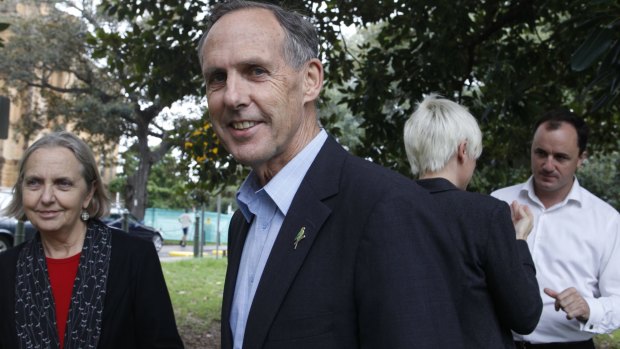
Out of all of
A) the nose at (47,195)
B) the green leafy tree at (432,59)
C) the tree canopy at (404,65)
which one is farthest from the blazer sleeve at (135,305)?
the green leafy tree at (432,59)

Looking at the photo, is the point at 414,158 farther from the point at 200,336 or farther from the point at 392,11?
the point at 200,336

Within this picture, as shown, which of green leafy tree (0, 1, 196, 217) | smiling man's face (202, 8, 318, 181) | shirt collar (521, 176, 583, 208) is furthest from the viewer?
green leafy tree (0, 1, 196, 217)

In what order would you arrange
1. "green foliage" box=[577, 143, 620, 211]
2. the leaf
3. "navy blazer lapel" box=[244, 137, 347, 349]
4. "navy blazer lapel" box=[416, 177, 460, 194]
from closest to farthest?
"navy blazer lapel" box=[244, 137, 347, 349] → "navy blazer lapel" box=[416, 177, 460, 194] → the leaf → "green foliage" box=[577, 143, 620, 211]

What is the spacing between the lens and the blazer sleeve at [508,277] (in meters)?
2.55

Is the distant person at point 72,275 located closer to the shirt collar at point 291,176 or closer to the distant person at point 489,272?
the distant person at point 489,272

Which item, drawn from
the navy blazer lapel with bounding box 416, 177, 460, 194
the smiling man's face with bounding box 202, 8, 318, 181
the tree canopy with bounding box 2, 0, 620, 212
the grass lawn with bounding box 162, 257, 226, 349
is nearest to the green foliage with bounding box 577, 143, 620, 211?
the grass lawn with bounding box 162, 257, 226, 349

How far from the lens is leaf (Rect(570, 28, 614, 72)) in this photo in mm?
3805

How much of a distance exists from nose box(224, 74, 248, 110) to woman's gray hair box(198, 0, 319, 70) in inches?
5.2

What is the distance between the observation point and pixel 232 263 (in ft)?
6.74

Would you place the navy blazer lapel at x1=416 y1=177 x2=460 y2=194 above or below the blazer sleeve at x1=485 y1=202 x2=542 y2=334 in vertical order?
above

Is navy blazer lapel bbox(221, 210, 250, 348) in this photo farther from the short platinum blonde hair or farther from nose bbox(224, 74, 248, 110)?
the short platinum blonde hair

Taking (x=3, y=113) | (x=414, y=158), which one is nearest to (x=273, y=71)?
(x=414, y=158)

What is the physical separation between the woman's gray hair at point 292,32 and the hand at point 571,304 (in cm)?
181

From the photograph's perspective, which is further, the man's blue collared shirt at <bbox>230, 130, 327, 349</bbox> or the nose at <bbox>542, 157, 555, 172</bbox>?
the nose at <bbox>542, 157, 555, 172</bbox>
